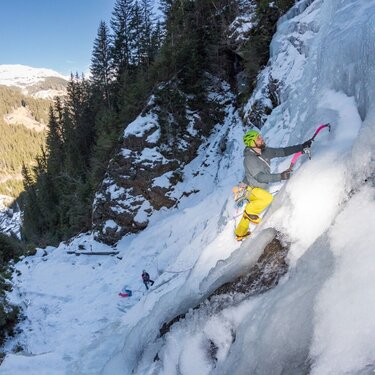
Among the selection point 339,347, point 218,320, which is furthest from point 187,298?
point 339,347

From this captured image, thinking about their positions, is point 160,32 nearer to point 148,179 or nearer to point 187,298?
point 148,179

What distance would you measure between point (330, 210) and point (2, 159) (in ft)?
618

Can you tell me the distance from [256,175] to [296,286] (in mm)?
2274

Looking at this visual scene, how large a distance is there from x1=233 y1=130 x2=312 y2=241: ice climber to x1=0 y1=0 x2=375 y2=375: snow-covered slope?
44cm

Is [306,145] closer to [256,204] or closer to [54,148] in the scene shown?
[256,204]

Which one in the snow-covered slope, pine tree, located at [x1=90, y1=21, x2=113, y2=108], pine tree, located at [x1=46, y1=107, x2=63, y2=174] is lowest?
pine tree, located at [x1=46, y1=107, x2=63, y2=174]

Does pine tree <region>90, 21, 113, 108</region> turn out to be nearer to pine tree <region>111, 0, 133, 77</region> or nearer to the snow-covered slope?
pine tree <region>111, 0, 133, 77</region>

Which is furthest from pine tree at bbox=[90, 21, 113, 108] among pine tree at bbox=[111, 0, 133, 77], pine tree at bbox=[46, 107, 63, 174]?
pine tree at bbox=[46, 107, 63, 174]

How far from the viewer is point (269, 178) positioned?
18.5 ft

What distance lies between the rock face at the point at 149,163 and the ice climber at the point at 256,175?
16.0 metres

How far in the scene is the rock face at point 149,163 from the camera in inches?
880

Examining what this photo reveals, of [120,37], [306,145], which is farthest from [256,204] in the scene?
[120,37]

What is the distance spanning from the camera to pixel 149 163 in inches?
923

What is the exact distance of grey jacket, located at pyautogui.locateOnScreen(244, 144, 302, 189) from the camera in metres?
5.67
